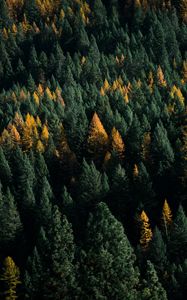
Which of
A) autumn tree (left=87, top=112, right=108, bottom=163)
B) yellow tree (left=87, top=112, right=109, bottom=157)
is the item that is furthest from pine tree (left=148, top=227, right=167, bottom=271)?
yellow tree (left=87, top=112, right=109, bottom=157)

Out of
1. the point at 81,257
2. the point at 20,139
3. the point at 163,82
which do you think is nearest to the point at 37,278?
the point at 81,257

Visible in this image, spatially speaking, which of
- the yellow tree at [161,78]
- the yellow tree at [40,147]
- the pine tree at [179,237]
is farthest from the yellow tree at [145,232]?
the yellow tree at [161,78]

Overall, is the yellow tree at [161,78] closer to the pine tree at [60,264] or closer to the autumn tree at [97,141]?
the autumn tree at [97,141]

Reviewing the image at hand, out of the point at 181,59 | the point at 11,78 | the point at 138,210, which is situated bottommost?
the point at 138,210

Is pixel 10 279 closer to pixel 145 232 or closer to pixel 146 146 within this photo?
pixel 145 232

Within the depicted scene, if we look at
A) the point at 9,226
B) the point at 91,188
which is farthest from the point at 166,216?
the point at 9,226

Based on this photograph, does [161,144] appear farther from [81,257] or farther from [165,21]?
[165,21]
